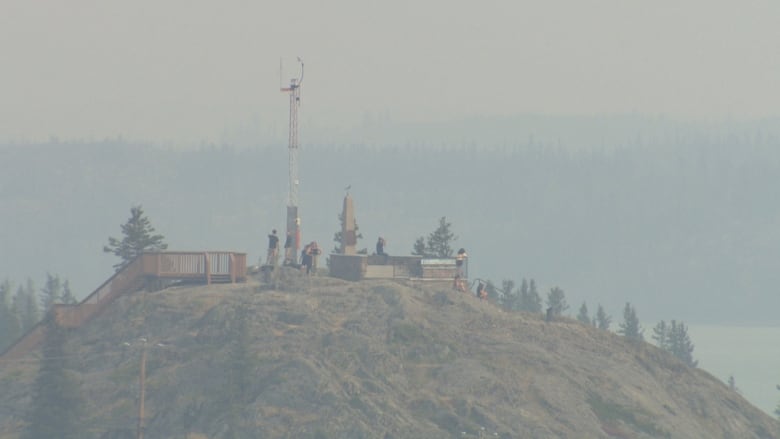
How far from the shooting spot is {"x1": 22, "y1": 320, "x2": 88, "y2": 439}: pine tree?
63844mm

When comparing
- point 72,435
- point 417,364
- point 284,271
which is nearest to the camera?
point 72,435

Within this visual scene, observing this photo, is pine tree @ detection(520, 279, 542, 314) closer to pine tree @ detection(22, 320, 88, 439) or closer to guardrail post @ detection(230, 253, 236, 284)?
guardrail post @ detection(230, 253, 236, 284)

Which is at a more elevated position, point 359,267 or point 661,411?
point 359,267

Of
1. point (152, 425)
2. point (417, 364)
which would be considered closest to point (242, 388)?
point (152, 425)

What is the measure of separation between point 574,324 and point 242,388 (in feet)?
79.0

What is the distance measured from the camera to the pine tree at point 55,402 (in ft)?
209

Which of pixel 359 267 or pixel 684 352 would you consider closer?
pixel 359 267

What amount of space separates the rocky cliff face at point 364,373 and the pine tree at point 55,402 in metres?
1.30

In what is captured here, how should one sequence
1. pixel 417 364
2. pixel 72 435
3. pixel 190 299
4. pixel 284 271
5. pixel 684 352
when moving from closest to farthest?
pixel 72 435 < pixel 417 364 < pixel 190 299 < pixel 284 271 < pixel 684 352

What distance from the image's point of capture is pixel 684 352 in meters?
178

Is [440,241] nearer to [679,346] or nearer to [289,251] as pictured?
[289,251]

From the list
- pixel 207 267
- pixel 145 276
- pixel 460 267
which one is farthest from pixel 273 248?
pixel 460 267

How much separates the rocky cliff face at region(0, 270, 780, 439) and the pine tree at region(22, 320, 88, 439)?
1296 millimetres

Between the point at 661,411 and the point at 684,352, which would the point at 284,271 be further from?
the point at 684,352
